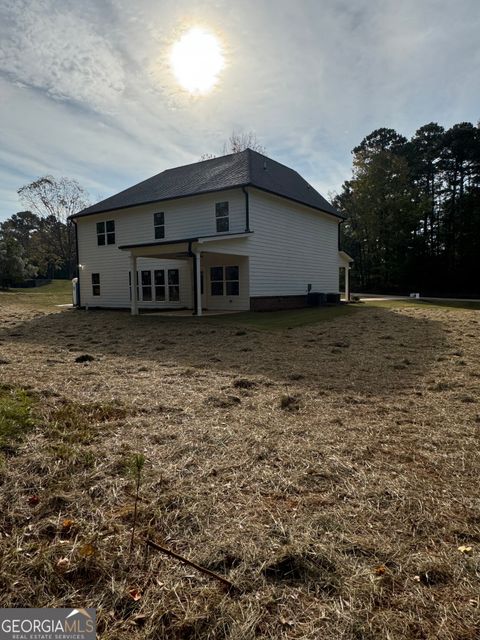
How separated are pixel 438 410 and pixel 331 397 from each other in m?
1.16

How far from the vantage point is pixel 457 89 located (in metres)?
13.1

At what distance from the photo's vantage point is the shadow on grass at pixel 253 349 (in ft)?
19.7

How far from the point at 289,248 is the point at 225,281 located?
370cm

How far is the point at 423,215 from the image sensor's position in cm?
3575

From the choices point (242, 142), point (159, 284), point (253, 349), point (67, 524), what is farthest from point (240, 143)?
point (67, 524)

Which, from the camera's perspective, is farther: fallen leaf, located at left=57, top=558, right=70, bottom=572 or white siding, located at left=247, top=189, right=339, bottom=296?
white siding, located at left=247, top=189, right=339, bottom=296

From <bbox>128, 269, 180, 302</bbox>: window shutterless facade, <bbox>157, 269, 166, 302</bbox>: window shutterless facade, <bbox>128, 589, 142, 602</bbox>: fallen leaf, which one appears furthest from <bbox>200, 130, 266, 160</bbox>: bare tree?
<bbox>128, 589, 142, 602</bbox>: fallen leaf

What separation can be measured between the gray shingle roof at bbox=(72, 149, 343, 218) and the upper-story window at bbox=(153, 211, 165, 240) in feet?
2.50

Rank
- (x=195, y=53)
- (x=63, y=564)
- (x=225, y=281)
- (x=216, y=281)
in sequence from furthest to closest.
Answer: (x=216, y=281)
(x=225, y=281)
(x=195, y=53)
(x=63, y=564)

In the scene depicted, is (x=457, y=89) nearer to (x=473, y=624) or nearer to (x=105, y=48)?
(x=105, y=48)

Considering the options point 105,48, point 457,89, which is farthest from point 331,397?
point 457,89

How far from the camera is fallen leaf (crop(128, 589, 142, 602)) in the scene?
5.58 ft

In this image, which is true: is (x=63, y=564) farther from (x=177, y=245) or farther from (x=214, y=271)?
(x=214, y=271)

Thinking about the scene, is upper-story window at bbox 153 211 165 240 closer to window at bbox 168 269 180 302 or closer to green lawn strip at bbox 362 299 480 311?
window at bbox 168 269 180 302
